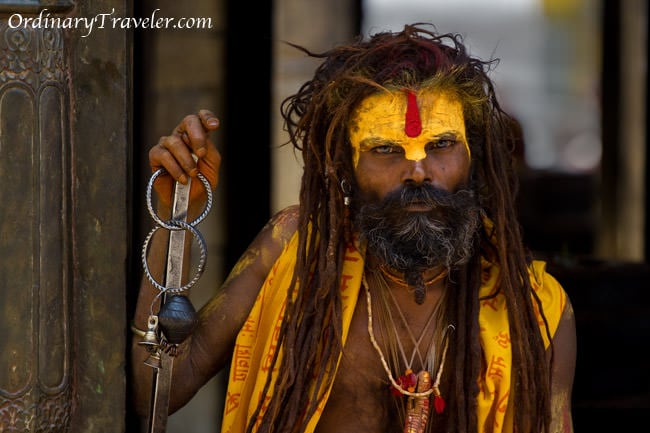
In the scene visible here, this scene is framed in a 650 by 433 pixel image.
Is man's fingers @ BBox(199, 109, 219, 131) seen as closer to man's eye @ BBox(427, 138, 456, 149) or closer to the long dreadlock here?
the long dreadlock

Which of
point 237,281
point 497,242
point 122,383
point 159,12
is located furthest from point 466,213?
point 159,12

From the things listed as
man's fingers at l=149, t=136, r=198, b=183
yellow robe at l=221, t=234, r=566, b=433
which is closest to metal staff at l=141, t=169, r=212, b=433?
man's fingers at l=149, t=136, r=198, b=183

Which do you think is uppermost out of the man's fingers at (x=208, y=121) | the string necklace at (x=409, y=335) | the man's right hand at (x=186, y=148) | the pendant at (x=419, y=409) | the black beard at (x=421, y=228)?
the man's fingers at (x=208, y=121)

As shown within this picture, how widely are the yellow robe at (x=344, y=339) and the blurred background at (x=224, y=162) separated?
0.32m

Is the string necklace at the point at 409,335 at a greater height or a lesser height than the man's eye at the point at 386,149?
lesser

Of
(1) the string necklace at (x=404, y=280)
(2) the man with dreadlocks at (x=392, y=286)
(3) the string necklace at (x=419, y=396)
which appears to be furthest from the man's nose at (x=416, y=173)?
(3) the string necklace at (x=419, y=396)

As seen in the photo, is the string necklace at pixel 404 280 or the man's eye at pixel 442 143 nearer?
the man's eye at pixel 442 143

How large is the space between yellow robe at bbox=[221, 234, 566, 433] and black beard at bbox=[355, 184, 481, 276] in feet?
0.48

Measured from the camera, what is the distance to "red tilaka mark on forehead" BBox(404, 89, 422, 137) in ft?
9.56

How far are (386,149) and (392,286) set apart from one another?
411 millimetres

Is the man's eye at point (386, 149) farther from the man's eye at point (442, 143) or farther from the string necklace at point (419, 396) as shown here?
the string necklace at point (419, 396)

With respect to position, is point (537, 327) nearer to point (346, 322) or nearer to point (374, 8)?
point (346, 322)

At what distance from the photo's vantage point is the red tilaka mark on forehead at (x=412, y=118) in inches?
115

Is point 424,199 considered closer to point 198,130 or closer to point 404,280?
point 404,280
